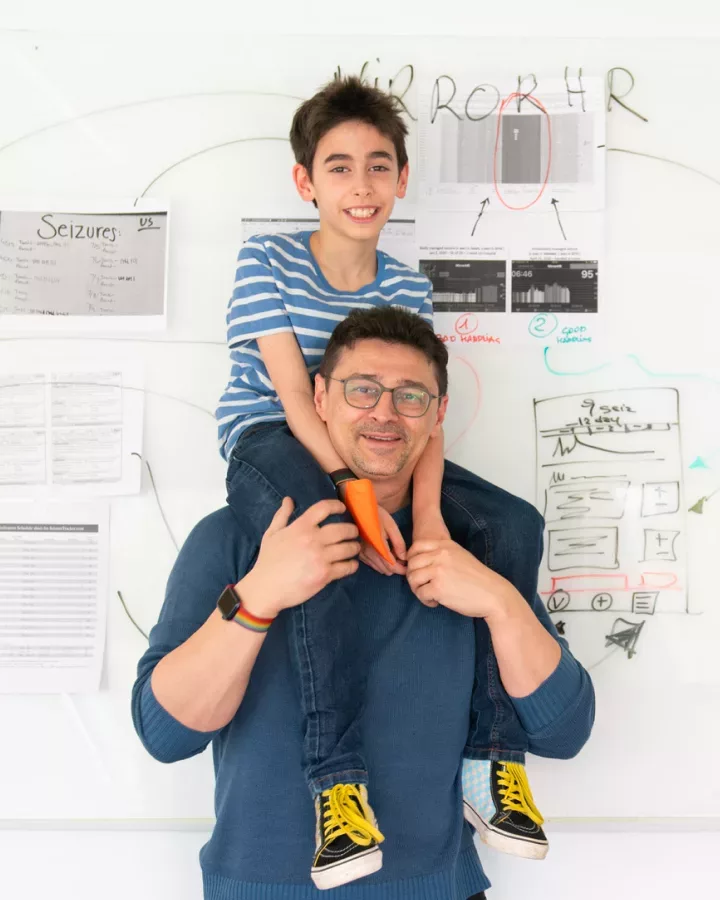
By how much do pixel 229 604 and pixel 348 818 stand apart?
0.35 meters

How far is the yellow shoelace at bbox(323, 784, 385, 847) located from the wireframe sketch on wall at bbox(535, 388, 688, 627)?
66cm

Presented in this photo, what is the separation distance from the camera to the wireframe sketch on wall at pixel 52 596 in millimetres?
1661

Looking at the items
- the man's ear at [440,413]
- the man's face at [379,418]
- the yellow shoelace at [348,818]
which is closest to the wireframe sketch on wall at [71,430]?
the man's face at [379,418]

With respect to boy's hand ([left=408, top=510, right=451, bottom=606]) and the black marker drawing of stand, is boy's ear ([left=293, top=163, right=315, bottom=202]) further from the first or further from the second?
the black marker drawing of stand

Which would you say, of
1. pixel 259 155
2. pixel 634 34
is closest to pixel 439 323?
pixel 259 155

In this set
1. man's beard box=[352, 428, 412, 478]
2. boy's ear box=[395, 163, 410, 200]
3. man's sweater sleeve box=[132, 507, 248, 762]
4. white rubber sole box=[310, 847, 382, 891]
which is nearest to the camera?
white rubber sole box=[310, 847, 382, 891]

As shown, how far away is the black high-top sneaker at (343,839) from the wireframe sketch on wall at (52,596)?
68 centimetres

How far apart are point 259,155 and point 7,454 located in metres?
0.82

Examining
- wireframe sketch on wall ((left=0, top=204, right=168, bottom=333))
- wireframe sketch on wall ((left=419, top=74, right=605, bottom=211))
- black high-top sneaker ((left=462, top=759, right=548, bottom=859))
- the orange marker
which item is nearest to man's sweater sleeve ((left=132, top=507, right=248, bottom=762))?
the orange marker

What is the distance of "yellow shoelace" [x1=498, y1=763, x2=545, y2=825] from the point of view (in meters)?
1.31

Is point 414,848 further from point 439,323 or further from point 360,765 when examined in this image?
point 439,323

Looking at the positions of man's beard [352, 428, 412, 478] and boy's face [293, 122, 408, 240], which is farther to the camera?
boy's face [293, 122, 408, 240]

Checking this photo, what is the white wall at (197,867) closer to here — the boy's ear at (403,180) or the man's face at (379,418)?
the man's face at (379,418)

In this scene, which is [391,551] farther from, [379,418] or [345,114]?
[345,114]
